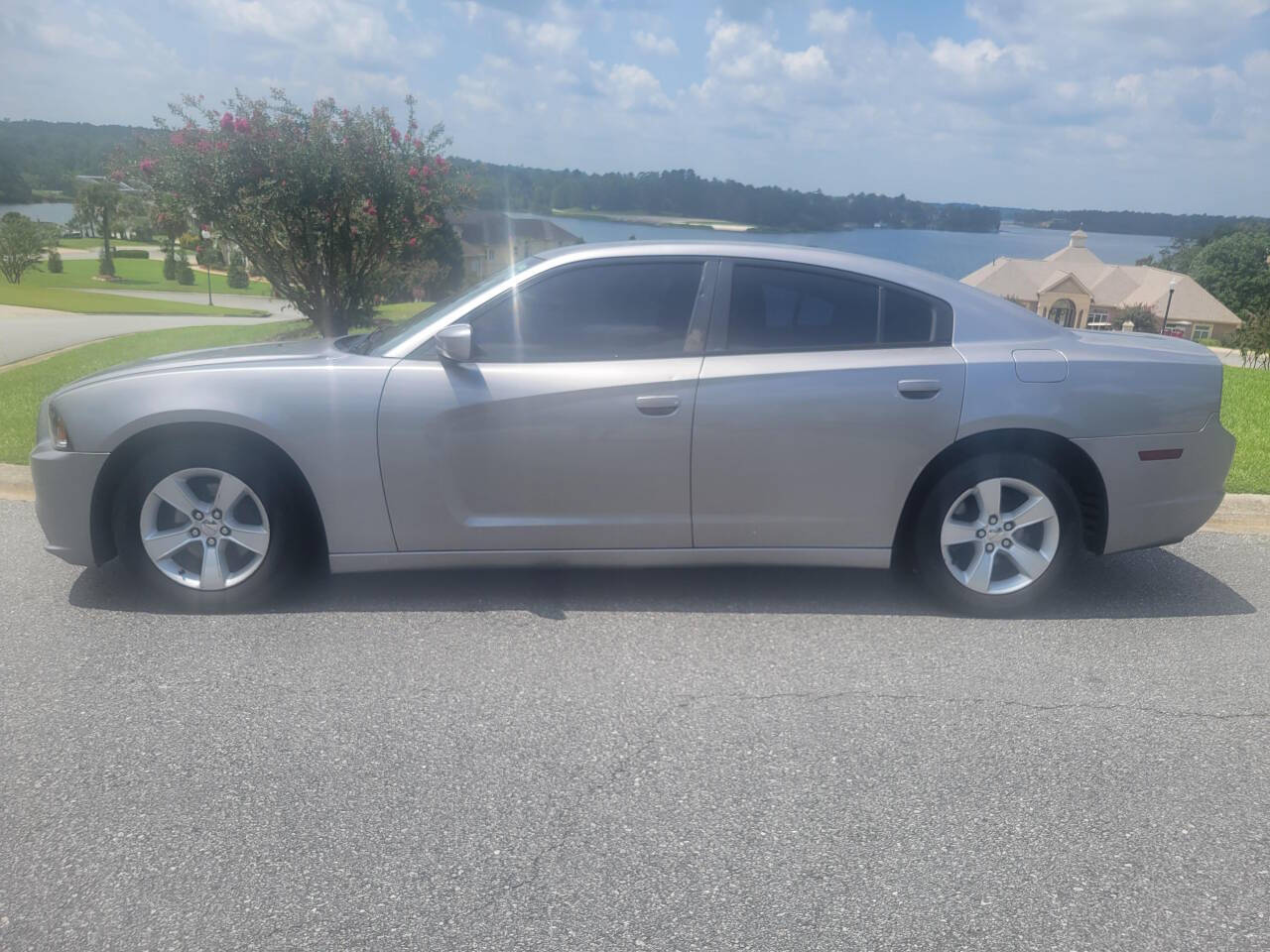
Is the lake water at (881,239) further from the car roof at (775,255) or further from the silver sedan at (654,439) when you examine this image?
A: the silver sedan at (654,439)

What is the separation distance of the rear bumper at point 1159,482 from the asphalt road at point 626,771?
1.36 ft

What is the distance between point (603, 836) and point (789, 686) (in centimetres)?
122

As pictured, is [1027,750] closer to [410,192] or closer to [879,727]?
[879,727]

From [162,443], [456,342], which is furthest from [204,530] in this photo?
[456,342]

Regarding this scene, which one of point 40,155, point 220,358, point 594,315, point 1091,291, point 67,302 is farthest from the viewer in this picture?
point 67,302

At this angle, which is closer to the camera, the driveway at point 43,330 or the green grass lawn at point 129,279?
the driveway at point 43,330

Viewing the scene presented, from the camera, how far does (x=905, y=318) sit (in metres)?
4.58

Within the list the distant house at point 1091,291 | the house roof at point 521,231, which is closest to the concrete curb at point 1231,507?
the distant house at point 1091,291

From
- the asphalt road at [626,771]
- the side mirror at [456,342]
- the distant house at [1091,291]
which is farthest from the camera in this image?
the distant house at [1091,291]

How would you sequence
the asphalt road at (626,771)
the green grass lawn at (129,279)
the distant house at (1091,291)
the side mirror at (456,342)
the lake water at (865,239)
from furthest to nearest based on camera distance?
the green grass lawn at (129,279) < the distant house at (1091,291) < the lake water at (865,239) < the side mirror at (456,342) < the asphalt road at (626,771)

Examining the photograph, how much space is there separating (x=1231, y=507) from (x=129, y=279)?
2700 inches

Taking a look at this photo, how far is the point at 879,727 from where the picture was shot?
11.7 ft

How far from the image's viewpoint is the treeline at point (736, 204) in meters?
7.45

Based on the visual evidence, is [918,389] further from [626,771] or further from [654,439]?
[626,771]
